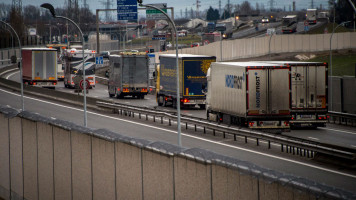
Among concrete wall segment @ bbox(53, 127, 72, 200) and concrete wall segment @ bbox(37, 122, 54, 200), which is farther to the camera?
concrete wall segment @ bbox(37, 122, 54, 200)

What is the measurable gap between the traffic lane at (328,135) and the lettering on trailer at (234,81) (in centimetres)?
361

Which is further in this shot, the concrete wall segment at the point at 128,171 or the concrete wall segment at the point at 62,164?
the concrete wall segment at the point at 62,164

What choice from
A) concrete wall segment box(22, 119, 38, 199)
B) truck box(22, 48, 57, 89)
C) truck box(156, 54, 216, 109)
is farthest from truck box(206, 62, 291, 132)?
truck box(22, 48, 57, 89)

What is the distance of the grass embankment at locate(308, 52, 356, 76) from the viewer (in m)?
67.9

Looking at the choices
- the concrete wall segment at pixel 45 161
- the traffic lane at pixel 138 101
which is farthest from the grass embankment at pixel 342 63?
the concrete wall segment at pixel 45 161

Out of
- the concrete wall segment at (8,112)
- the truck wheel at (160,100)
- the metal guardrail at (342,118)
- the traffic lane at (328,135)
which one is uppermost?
the concrete wall segment at (8,112)

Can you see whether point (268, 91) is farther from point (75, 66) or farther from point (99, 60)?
point (99, 60)

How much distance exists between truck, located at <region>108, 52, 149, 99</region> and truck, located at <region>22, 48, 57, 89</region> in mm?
10702

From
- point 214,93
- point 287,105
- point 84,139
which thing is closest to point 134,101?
point 214,93

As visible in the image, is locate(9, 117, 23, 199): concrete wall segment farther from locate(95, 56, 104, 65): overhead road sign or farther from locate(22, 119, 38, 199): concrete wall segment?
locate(95, 56, 104, 65): overhead road sign

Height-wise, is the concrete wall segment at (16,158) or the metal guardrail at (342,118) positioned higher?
the concrete wall segment at (16,158)

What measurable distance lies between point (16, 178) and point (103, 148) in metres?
5.39

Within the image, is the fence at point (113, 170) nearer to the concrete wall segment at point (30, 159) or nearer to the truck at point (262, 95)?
the concrete wall segment at point (30, 159)

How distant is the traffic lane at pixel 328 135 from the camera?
28.8m
